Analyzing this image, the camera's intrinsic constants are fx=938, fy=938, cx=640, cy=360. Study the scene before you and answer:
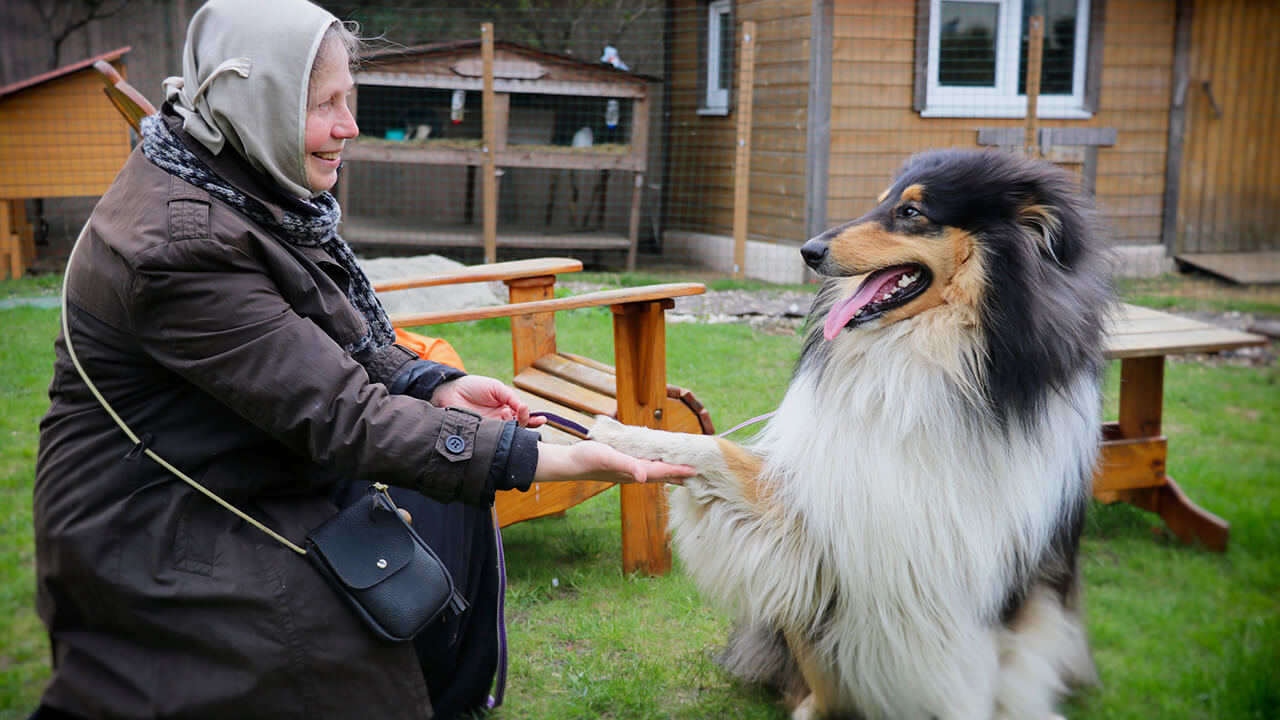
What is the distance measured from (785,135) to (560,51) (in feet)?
10.4

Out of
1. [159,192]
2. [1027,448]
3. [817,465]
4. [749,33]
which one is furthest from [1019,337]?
[749,33]

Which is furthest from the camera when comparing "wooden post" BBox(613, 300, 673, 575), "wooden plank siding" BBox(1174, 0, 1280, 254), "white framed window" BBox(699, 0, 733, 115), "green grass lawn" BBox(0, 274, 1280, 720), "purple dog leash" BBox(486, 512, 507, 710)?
"white framed window" BBox(699, 0, 733, 115)

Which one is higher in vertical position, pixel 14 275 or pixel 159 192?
pixel 159 192

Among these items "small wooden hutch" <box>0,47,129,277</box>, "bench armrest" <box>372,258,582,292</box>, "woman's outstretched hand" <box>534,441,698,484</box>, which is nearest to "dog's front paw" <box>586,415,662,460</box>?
"woman's outstretched hand" <box>534,441,698,484</box>

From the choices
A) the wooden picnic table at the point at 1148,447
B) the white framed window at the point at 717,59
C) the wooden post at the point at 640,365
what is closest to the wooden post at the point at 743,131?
the white framed window at the point at 717,59

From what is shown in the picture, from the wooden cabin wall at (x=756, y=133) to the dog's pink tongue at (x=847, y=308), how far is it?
6.32 meters

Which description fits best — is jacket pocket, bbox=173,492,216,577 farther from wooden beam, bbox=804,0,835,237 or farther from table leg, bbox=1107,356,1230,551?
wooden beam, bbox=804,0,835,237

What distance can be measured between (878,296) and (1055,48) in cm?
793

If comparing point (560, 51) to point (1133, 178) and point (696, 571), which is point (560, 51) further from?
point (696, 571)

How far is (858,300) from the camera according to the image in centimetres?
213

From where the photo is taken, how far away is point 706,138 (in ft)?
32.8

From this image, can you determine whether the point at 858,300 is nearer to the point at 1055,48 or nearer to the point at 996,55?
the point at 996,55

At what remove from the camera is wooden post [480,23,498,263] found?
756cm

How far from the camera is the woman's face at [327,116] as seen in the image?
1718 millimetres
